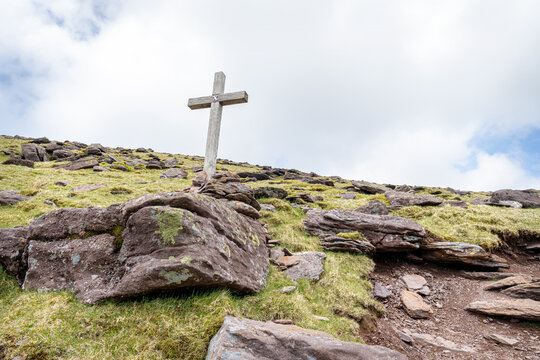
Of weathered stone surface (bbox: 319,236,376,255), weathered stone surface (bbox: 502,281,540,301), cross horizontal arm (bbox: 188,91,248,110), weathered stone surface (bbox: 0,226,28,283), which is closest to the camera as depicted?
weathered stone surface (bbox: 0,226,28,283)

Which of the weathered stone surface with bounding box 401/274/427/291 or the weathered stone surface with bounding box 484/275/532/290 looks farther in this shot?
the weathered stone surface with bounding box 401/274/427/291

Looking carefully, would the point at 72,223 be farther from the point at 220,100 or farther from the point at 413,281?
the point at 413,281

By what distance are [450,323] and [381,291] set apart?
2.38 meters

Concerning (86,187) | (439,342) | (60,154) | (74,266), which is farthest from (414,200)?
(60,154)

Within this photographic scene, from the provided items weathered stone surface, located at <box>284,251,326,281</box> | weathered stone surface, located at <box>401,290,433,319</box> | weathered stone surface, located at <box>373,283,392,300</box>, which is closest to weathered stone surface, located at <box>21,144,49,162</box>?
weathered stone surface, located at <box>284,251,326,281</box>

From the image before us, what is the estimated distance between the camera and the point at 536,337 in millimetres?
8078

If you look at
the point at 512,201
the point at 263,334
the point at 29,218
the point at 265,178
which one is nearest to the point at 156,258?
the point at 263,334

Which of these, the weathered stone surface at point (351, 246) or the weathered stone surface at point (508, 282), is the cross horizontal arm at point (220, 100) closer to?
the weathered stone surface at point (351, 246)

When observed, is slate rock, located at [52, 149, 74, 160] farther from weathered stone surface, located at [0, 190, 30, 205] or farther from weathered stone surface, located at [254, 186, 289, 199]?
weathered stone surface, located at [254, 186, 289, 199]

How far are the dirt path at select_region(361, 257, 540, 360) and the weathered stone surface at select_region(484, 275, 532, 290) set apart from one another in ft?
1.13

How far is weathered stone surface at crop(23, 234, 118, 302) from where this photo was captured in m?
6.12

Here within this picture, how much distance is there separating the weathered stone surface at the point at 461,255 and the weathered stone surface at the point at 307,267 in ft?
19.7

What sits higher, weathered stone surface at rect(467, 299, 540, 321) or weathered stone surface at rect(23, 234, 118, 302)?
weathered stone surface at rect(23, 234, 118, 302)

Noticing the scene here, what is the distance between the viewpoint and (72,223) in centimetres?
724
